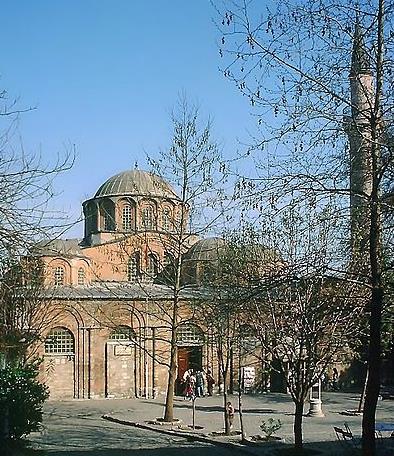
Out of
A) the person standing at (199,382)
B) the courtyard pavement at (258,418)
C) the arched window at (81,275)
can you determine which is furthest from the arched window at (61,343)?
the arched window at (81,275)

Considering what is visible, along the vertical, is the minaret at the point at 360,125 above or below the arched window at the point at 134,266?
above

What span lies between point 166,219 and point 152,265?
197cm

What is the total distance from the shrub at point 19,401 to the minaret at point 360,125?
339 inches

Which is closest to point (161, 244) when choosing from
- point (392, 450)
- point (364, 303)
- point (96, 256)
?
point (392, 450)

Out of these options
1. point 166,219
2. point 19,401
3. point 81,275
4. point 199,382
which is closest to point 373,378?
point 19,401

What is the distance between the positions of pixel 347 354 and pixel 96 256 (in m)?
29.4

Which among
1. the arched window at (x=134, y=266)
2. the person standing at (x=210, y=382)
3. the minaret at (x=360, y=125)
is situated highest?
the minaret at (x=360, y=125)

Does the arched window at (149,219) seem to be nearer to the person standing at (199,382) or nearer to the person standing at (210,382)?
the person standing at (199,382)

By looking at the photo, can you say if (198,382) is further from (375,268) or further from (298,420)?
(375,268)

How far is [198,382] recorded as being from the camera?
38.1 m

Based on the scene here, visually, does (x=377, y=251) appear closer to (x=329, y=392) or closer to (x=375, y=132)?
(x=375, y=132)

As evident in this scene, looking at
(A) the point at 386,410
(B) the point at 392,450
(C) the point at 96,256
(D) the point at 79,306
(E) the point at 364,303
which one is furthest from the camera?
(C) the point at 96,256

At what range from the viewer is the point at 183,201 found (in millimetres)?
26484

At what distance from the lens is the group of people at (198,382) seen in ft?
122
